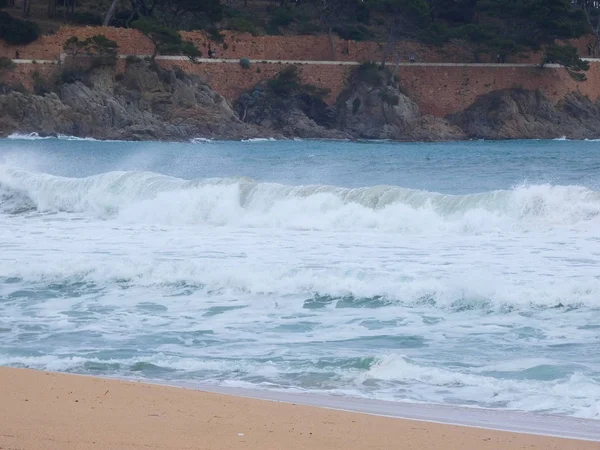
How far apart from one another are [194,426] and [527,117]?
140 ft

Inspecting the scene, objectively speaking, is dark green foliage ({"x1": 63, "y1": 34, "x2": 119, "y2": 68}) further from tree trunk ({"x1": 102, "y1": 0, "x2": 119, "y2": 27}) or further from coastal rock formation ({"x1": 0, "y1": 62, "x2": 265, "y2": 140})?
tree trunk ({"x1": 102, "y1": 0, "x2": 119, "y2": 27})

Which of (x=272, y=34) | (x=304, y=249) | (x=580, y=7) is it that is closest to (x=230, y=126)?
(x=272, y=34)

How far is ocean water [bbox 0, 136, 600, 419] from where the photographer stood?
18.2ft

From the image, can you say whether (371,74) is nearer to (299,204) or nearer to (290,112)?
(290,112)

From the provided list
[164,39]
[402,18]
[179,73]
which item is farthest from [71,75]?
[402,18]

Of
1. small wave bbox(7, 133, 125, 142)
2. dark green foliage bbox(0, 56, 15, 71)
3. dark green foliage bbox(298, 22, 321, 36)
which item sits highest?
dark green foliage bbox(298, 22, 321, 36)

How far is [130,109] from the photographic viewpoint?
39094 millimetres

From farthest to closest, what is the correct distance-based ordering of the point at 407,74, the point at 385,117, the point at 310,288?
the point at 407,74
the point at 385,117
the point at 310,288

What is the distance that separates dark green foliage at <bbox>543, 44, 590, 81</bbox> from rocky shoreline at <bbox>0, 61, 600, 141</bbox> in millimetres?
1492

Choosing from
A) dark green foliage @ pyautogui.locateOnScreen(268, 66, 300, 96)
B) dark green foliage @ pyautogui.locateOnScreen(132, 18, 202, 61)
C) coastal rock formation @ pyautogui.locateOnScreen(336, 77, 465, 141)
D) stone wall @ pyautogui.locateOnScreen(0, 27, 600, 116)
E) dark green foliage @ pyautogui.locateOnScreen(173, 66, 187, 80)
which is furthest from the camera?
stone wall @ pyautogui.locateOnScreen(0, 27, 600, 116)

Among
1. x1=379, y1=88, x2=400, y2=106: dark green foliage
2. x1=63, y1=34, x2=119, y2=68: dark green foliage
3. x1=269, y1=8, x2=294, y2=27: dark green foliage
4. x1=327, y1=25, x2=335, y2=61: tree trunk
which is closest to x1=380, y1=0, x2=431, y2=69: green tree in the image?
x1=379, y1=88, x2=400, y2=106: dark green foliage

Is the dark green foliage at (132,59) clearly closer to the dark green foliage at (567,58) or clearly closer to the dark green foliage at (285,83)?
the dark green foliage at (285,83)

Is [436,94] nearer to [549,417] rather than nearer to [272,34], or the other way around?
[272,34]

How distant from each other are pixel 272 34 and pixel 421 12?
8053 millimetres
